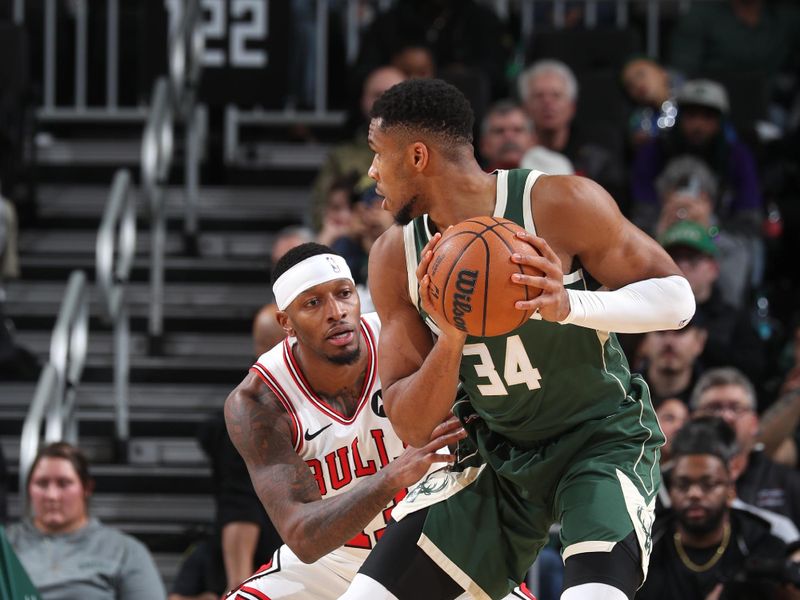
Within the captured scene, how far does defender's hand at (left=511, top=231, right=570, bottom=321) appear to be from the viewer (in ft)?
13.1

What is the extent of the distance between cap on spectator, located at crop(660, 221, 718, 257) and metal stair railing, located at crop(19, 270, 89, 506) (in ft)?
10.2

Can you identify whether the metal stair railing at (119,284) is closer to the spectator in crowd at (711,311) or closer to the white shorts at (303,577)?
the spectator in crowd at (711,311)

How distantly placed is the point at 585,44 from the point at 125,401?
379cm

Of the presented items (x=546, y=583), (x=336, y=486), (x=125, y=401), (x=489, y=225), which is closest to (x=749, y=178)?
(x=546, y=583)

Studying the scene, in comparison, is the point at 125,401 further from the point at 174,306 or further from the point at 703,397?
the point at 703,397

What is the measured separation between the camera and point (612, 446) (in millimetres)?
4414

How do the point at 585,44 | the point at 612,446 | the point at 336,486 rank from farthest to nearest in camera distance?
the point at 585,44
the point at 336,486
the point at 612,446

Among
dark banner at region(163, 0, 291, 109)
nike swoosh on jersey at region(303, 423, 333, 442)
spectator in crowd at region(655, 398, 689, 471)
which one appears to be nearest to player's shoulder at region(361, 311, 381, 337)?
nike swoosh on jersey at region(303, 423, 333, 442)

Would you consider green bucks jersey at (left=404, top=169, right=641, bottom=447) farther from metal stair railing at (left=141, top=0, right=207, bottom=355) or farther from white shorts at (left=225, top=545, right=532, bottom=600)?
metal stair railing at (left=141, top=0, right=207, bottom=355)

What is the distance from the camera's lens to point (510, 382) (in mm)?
4375

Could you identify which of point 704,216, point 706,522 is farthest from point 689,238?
point 706,522

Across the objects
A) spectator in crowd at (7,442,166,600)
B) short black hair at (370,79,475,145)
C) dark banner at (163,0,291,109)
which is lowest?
spectator in crowd at (7,442,166,600)

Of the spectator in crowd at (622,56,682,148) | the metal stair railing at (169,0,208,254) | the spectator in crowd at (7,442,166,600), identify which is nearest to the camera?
the spectator in crowd at (7,442,166,600)

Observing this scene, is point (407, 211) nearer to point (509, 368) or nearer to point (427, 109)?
point (427, 109)
